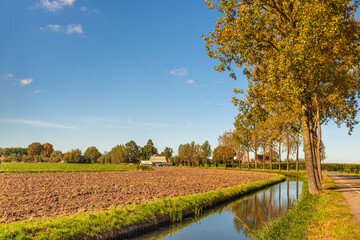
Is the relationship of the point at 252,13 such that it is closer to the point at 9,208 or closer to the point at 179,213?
the point at 179,213

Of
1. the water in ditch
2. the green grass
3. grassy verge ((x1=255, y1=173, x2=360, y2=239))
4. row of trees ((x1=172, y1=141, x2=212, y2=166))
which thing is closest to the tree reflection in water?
the water in ditch

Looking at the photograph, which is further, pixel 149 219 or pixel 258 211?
pixel 258 211

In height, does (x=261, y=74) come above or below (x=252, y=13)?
below

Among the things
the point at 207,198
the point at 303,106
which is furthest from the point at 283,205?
the point at 303,106

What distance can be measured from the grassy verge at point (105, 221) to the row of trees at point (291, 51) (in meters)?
8.28

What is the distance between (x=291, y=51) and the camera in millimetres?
15742

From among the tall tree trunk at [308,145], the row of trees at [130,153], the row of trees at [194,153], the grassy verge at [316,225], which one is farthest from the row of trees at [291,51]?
the row of trees at [130,153]

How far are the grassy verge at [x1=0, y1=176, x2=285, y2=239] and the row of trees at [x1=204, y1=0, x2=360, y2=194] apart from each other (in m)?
8.28

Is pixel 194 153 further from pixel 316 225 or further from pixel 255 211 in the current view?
pixel 316 225

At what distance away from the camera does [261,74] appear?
20984 millimetres

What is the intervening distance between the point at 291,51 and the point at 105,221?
14.2 m

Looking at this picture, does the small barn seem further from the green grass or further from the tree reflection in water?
the tree reflection in water

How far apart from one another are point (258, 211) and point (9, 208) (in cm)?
1676

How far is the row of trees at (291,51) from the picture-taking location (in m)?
15.4
